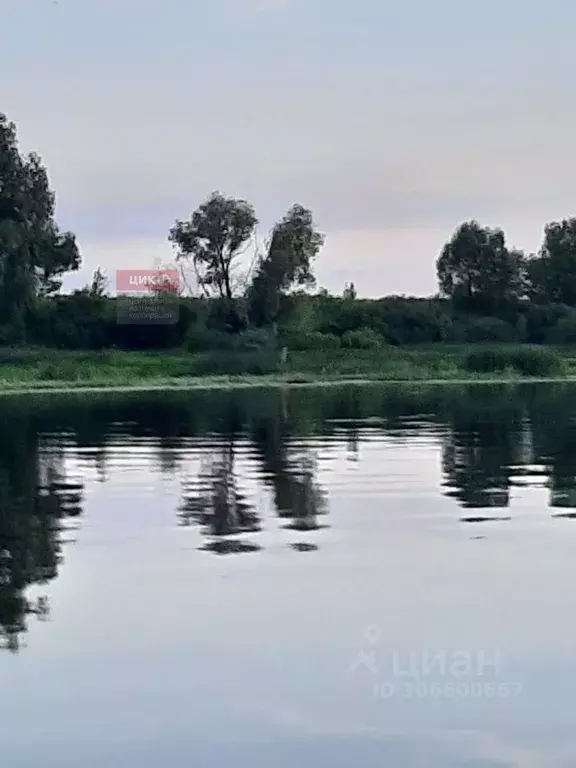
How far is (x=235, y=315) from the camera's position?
7975cm

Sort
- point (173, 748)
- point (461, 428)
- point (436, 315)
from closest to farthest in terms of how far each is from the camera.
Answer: point (173, 748) → point (461, 428) → point (436, 315)

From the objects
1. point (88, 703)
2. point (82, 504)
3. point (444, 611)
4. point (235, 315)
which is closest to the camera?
point (88, 703)

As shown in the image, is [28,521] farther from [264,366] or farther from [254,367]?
[264,366]

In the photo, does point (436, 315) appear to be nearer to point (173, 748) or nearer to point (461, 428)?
point (461, 428)

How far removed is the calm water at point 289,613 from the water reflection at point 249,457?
0.29 ft

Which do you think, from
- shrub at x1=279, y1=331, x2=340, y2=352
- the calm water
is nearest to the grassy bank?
shrub at x1=279, y1=331, x2=340, y2=352

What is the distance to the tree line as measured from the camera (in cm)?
6838

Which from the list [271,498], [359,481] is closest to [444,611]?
[271,498]

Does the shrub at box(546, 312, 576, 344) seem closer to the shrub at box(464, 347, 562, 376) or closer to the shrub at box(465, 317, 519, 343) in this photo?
the shrub at box(465, 317, 519, 343)

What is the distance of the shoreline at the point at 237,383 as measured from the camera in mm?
53438

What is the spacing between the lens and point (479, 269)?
3885 inches

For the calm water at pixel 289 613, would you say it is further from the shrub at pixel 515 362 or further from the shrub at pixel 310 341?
the shrub at pixel 310 341

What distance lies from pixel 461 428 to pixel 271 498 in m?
12.6

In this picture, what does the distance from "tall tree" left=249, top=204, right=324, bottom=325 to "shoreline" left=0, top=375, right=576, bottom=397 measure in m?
20.0
